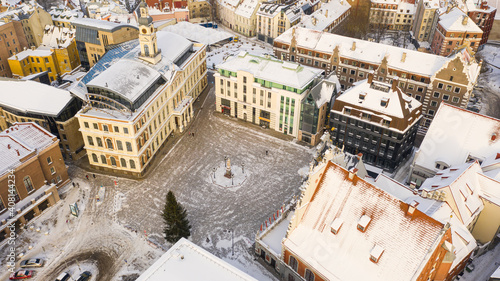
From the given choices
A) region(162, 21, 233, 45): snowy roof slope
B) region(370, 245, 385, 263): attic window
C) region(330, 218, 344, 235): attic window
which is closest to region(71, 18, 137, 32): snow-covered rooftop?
region(162, 21, 233, 45): snowy roof slope

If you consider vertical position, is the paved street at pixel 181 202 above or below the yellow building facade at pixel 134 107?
below

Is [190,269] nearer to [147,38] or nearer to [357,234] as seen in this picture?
[357,234]

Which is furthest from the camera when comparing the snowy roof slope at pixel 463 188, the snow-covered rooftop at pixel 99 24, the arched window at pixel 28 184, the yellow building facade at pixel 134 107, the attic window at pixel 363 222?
the snow-covered rooftop at pixel 99 24

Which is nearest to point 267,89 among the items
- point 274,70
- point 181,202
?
point 274,70

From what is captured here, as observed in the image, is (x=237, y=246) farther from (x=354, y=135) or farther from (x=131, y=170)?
(x=354, y=135)

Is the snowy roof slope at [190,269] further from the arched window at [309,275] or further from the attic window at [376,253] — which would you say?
the attic window at [376,253]

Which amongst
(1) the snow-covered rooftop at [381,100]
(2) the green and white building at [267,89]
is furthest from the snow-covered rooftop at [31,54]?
(1) the snow-covered rooftop at [381,100]

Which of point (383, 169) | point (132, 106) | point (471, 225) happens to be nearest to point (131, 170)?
point (132, 106)

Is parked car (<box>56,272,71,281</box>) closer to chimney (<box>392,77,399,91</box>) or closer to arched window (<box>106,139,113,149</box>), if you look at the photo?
arched window (<box>106,139,113,149</box>)
